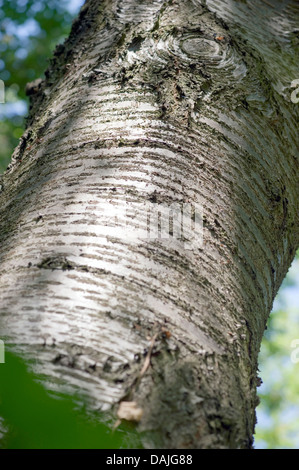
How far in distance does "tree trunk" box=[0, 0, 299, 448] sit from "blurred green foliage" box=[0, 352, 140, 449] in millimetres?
45

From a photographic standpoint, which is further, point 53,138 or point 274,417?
point 274,417

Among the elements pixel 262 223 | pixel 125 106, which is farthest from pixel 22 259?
pixel 262 223

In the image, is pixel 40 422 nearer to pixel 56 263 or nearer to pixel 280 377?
pixel 56 263

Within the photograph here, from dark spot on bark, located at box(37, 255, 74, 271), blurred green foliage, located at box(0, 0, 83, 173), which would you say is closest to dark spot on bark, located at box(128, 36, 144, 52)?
dark spot on bark, located at box(37, 255, 74, 271)

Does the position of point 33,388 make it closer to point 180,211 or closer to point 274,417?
point 180,211

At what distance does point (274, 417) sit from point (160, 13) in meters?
6.88

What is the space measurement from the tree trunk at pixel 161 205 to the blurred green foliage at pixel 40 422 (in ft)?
0.15

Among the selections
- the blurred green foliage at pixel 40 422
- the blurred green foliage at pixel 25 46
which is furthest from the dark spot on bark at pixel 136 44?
the blurred green foliage at pixel 25 46

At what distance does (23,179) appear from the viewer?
1373mm

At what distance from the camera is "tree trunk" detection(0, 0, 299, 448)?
0.86 meters

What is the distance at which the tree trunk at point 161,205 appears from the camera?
0.86 metres

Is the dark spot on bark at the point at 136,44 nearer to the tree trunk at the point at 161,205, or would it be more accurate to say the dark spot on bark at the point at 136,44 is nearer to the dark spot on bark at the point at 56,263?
the tree trunk at the point at 161,205

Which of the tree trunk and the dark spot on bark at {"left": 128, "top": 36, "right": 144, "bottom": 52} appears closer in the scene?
the tree trunk

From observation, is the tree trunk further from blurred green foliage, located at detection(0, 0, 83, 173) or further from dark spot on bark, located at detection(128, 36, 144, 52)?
blurred green foliage, located at detection(0, 0, 83, 173)
